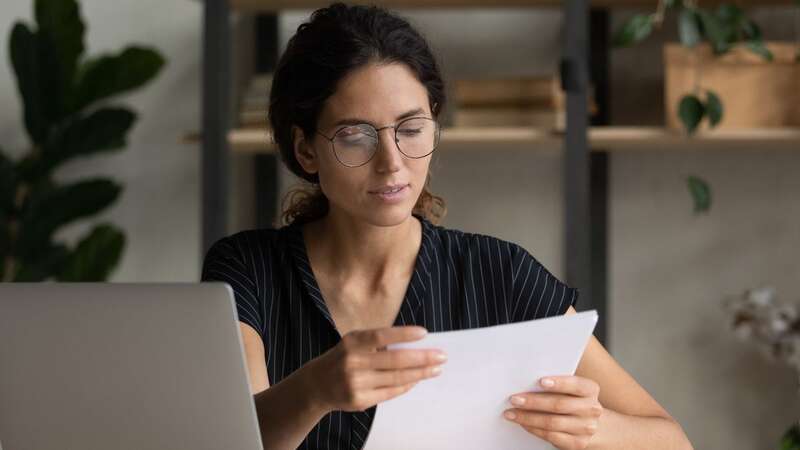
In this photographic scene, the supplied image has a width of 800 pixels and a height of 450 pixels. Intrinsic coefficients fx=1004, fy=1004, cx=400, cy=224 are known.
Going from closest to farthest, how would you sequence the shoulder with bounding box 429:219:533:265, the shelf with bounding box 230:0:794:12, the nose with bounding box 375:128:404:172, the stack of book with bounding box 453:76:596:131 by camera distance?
the nose with bounding box 375:128:404:172 → the shoulder with bounding box 429:219:533:265 → the stack of book with bounding box 453:76:596:131 → the shelf with bounding box 230:0:794:12

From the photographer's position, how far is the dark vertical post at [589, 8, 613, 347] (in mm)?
2604

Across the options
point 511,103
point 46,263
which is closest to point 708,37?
point 511,103

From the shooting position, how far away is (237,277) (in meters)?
1.51

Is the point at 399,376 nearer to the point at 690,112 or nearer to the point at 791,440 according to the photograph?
the point at 690,112

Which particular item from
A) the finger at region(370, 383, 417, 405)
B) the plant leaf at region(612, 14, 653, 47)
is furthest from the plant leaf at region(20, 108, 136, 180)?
the finger at region(370, 383, 417, 405)

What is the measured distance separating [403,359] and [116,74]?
197cm

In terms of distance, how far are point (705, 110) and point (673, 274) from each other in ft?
1.83

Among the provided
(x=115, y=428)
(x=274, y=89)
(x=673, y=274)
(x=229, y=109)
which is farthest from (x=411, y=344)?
(x=673, y=274)

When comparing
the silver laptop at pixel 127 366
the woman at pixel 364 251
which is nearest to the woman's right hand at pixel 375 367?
the silver laptop at pixel 127 366

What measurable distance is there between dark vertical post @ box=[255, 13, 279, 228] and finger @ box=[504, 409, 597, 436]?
1.76 meters

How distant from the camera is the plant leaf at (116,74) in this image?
106 inches

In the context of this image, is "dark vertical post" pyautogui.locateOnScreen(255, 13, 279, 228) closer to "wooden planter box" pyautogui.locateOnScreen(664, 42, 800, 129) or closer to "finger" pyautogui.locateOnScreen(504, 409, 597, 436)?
"wooden planter box" pyautogui.locateOnScreen(664, 42, 800, 129)

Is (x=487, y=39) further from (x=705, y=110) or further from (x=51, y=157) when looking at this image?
(x=51, y=157)

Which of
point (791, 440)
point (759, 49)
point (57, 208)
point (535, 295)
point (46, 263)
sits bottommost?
point (791, 440)
